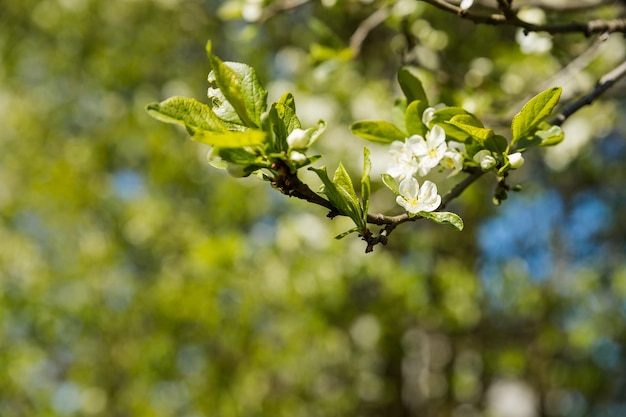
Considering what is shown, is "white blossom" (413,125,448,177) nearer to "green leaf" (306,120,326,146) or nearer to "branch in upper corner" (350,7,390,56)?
"green leaf" (306,120,326,146)

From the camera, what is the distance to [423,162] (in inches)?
41.3

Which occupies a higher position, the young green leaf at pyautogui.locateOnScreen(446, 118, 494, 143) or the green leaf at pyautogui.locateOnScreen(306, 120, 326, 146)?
the green leaf at pyautogui.locateOnScreen(306, 120, 326, 146)

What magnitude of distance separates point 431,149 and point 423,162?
28mm

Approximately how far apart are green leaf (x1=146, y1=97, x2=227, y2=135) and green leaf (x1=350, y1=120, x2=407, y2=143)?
31 centimetres

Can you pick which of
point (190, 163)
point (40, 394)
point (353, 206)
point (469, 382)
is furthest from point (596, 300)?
point (353, 206)

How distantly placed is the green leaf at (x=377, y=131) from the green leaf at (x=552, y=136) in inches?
9.3

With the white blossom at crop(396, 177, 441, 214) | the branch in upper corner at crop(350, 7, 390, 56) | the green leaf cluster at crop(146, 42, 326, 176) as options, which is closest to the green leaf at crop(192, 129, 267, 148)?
the green leaf cluster at crop(146, 42, 326, 176)

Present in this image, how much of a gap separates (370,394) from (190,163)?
2.18 meters

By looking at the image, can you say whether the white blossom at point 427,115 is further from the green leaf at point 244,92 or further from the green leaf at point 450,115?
the green leaf at point 244,92

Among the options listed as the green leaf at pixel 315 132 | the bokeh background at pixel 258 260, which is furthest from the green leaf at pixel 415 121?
the bokeh background at pixel 258 260

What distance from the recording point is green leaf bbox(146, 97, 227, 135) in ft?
2.82

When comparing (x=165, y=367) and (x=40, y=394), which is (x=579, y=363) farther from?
(x=40, y=394)

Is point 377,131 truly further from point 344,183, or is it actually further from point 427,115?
point 344,183

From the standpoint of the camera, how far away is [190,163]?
434cm
